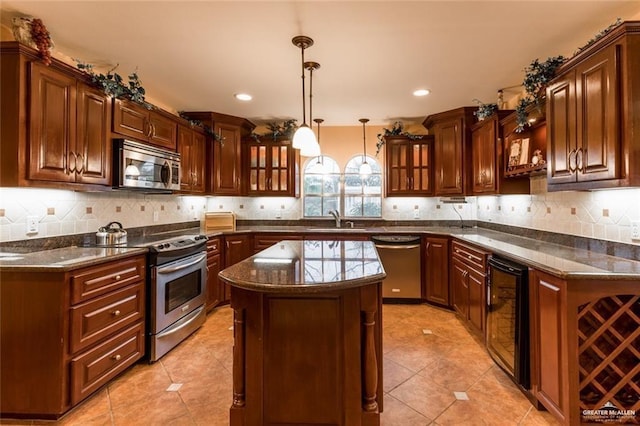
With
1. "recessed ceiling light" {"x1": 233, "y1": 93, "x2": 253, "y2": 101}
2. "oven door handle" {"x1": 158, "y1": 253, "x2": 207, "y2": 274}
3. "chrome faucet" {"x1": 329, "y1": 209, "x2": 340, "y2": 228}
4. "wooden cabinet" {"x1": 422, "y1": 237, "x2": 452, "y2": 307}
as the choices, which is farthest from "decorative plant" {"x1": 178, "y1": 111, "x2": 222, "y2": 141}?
"wooden cabinet" {"x1": 422, "y1": 237, "x2": 452, "y2": 307}

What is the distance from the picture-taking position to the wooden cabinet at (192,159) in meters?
3.73

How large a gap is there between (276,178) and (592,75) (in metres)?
3.63

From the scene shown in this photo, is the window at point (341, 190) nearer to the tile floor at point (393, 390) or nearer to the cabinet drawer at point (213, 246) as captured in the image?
the cabinet drawer at point (213, 246)

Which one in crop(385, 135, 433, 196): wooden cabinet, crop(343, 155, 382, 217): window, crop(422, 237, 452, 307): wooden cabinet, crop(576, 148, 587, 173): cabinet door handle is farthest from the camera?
crop(343, 155, 382, 217): window

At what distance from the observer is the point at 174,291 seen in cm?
290

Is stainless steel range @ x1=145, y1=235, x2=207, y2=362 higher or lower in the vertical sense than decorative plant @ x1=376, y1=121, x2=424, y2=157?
lower

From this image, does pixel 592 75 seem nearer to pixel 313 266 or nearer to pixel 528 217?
pixel 528 217

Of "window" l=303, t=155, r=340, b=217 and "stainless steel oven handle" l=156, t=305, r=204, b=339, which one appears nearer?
"stainless steel oven handle" l=156, t=305, r=204, b=339

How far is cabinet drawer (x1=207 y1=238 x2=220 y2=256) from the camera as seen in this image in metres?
3.75

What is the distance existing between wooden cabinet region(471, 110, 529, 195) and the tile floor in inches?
64.8

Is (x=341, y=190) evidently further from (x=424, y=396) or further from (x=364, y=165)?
(x=424, y=396)

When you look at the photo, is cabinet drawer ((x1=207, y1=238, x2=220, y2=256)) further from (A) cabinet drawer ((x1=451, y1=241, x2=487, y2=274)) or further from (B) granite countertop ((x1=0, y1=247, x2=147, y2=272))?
(A) cabinet drawer ((x1=451, y1=241, x2=487, y2=274))

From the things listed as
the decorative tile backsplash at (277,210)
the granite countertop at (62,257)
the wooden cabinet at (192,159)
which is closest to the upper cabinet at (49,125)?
the decorative tile backsplash at (277,210)

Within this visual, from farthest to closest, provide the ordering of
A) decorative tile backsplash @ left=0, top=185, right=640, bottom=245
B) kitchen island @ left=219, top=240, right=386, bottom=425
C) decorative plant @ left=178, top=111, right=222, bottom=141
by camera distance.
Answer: decorative plant @ left=178, top=111, right=222, bottom=141, decorative tile backsplash @ left=0, top=185, right=640, bottom=245, kitchen island @ left=219, top=240, right=386, bottom=425
